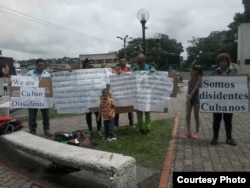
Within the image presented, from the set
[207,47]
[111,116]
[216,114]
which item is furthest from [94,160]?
[207,47]

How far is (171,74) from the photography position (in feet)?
28.7

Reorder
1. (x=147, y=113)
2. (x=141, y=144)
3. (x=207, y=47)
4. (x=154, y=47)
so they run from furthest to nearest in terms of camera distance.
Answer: (x=207, y=47), (x=154, y=47), (x=147, y=113), (x=141, y=144)

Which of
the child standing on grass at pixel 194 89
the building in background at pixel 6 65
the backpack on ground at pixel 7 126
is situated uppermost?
the building in background at pixel 6 65

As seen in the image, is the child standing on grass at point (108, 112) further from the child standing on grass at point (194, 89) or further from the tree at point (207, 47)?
the tree at point (207, 47)

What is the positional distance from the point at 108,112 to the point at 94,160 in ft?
10.9

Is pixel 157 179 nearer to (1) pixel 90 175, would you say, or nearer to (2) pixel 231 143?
(1) pixel 90 175

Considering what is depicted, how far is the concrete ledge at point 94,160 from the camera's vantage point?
15.9 feet

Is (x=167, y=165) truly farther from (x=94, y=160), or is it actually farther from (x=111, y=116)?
(x=111, y=116)

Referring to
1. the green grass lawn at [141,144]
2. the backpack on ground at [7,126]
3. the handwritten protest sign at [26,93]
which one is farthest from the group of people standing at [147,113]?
the backpack on ground at [7,126]

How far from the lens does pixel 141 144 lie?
25.6 ft

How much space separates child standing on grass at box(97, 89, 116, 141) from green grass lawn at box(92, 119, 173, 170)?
191 millimetres

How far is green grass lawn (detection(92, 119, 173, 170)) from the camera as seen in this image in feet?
22.1

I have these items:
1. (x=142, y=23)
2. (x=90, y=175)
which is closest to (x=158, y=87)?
(x=90, y=175)

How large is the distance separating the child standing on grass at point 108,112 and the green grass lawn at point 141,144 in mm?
191
